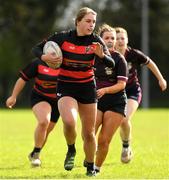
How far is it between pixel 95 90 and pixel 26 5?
4998cm

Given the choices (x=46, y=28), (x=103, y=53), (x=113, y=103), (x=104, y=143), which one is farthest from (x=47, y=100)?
(x=46, y=28)

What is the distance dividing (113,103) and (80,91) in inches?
31.1

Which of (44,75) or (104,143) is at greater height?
(44,75)

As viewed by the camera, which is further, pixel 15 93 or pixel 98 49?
pixel 15 93

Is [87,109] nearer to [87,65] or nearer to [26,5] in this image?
[87,65]

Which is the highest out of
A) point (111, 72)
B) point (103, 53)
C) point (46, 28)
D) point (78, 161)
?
point (103, 53)

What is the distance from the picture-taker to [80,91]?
367 inches

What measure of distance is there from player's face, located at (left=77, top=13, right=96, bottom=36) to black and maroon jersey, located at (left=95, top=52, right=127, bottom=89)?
738 mm

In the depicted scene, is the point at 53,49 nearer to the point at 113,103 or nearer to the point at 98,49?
the point at 98,49

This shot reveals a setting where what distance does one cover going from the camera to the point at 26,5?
192 feet

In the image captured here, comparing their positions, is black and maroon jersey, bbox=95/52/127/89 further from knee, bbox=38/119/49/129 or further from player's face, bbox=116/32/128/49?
knee, bbox=38/119/49/129

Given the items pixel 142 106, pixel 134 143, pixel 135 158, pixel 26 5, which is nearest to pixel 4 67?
pixel 26 5

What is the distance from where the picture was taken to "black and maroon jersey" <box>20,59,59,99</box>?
1143cm

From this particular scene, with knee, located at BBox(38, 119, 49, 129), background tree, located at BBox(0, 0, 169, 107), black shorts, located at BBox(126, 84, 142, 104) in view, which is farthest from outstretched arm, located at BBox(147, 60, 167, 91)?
background tree, located at BBox(0, 0, 169, 107)
